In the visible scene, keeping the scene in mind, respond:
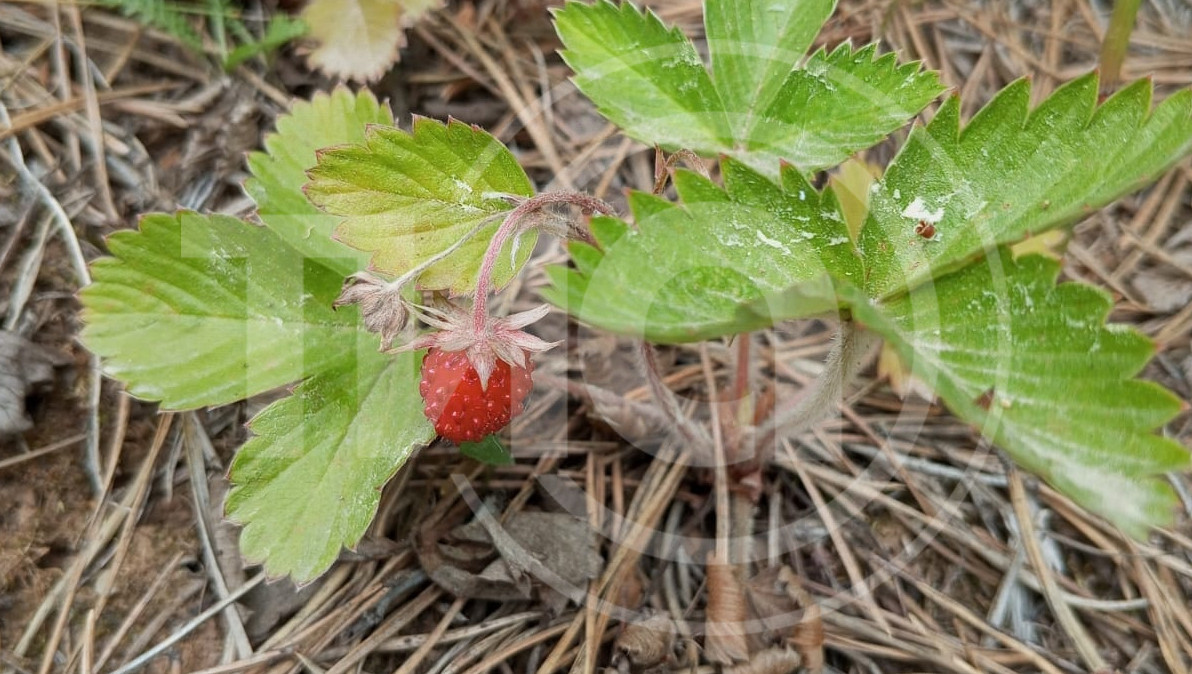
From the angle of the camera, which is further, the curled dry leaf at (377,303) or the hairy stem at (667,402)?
the hairy stem at (667,402)

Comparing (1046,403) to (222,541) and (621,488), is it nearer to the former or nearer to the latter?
(621,488)

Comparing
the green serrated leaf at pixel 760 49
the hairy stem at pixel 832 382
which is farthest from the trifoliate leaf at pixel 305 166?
the hairy stem at pixel 832 382

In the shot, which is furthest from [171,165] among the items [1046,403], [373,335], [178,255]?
[1046,403]

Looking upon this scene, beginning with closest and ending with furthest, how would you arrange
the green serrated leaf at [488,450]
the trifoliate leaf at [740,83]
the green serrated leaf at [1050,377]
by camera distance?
the green serrated leaf at [1050,377] → the trifoliate leaf at [740,83] → the green serrated leaf at [488,450]

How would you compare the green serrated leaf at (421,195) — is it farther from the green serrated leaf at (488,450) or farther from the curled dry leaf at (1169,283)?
the curled dry leaf at (1169,283)

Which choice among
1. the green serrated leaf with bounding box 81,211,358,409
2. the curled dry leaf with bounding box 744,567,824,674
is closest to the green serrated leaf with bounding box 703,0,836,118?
the green serrated leaf with bounding box 81,211,358,409
